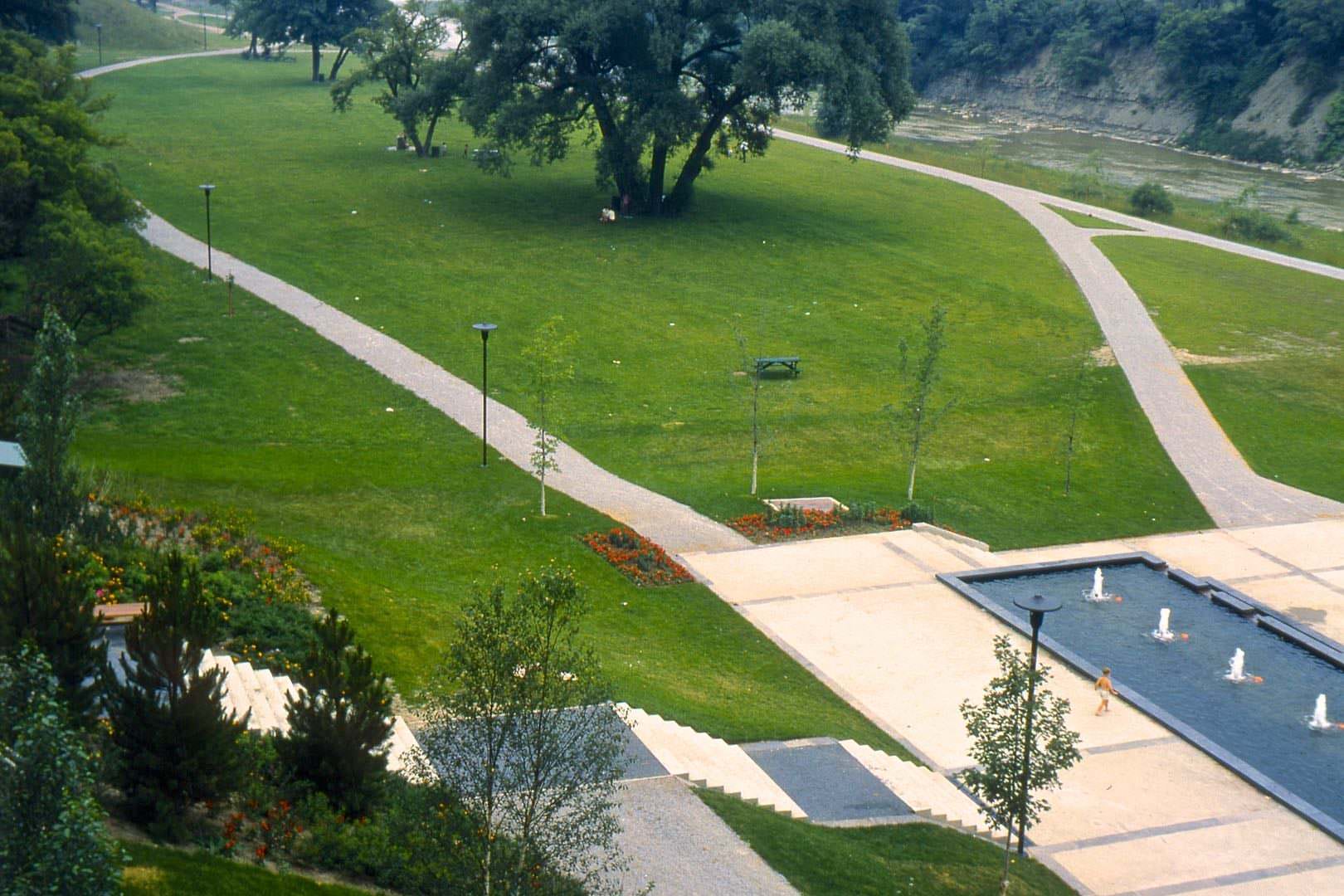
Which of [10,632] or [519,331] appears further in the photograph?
[519,331]

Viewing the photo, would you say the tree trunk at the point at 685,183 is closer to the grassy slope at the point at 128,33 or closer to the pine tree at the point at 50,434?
the pine tree at the point at 50,434

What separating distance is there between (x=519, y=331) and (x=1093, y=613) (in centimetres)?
1905

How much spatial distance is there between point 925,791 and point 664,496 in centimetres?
1164

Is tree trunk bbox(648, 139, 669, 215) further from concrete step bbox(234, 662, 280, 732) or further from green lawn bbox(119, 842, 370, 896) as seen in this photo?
green lawn bbox(119, 842, 370, 896)

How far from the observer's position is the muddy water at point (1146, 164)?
73.0 metres

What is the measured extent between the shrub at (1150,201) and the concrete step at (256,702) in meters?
55.4

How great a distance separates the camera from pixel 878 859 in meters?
15.4

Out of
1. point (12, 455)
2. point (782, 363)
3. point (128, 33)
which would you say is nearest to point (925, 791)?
point (12, 455)

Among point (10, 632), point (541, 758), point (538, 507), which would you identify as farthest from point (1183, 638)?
point (10, 632)

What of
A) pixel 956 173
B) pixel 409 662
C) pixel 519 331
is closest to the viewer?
pixel 409 662

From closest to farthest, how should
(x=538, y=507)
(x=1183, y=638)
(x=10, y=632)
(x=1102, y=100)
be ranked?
1. (x=10, y=632)
2. (x=1183, y=638)
3. (x=538, y=507)
4. (x=1102, y=100)

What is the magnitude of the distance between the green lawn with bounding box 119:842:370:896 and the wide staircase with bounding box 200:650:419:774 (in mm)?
2314

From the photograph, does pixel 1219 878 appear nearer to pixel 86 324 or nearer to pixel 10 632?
pixel 10 632

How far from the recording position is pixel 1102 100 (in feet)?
A: 349
